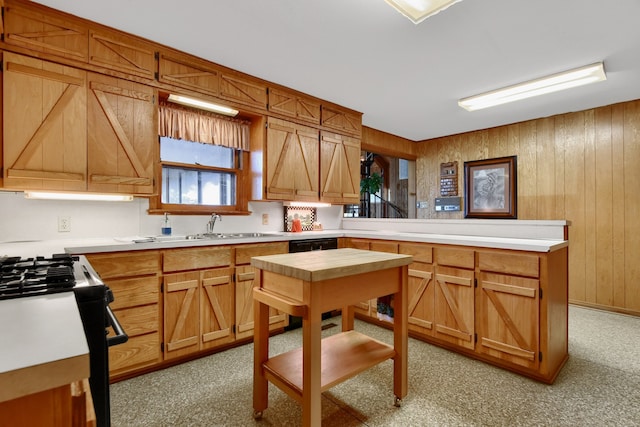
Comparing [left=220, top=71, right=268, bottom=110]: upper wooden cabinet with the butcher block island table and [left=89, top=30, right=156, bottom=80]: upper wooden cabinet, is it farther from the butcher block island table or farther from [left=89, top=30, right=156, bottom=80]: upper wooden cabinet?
the butcher block island table

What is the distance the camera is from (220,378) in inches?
93.7

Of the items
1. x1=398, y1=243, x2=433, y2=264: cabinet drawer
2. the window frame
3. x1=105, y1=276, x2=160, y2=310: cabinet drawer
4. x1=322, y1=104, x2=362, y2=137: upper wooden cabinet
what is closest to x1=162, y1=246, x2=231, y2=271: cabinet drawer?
x1=105, y1=276, x2=160, y2=310: cabinet drawer

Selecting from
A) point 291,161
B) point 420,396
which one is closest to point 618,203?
point 420,396

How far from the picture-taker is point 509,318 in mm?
2514

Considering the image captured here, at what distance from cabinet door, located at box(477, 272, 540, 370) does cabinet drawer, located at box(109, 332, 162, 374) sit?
2.69 m

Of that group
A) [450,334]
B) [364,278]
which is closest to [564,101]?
[450,334]

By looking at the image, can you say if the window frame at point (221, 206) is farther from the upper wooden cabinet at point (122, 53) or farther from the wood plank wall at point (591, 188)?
the wood plank wall at point (591, 188)

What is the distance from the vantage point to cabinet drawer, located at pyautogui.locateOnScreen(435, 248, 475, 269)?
2738 millimetres

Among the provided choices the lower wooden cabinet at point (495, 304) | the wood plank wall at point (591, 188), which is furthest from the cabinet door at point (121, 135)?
the wood plank wall at point (591, 188)

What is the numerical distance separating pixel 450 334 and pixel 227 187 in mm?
2779

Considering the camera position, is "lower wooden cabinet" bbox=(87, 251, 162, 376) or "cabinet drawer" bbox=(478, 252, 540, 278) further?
"cabinet drawer" bbox=(478, 252, 540, 278)

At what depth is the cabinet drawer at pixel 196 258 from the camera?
2.54 m

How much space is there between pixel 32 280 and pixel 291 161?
2836mm

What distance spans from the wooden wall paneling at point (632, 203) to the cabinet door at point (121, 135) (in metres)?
5.42
